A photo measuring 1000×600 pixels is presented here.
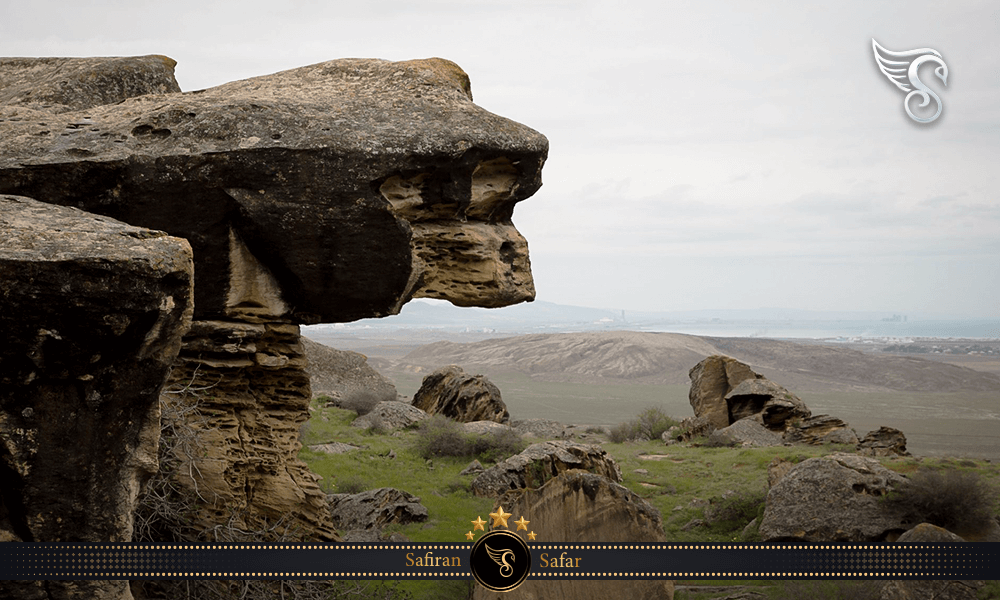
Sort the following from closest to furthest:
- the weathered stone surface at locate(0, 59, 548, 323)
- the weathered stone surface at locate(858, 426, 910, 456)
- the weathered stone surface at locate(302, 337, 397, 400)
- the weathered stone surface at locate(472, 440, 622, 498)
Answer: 1. the weathered stone surface at locate(0, 59, 548, 323)
2. the weathered stone surface at locate(472, 440, 622, 498)
3. the weathered stone surface at locate(858, 426, 910, 456)
4. the weathered stone surface at locate(302, 337, 397, 400)

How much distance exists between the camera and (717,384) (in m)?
24.7

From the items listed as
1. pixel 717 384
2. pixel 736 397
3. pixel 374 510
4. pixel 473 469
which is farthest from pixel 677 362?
pixel 374 510

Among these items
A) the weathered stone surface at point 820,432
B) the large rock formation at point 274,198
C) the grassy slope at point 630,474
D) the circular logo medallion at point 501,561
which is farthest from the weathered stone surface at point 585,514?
the weathered stone surface at point 820,432

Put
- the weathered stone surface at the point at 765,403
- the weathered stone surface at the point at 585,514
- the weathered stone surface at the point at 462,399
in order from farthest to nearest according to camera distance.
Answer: the weathered stone surface at the point at 462,399 → the weathered stone surface at the point at 765,403 → the weathered stone surface at the point at 585,514

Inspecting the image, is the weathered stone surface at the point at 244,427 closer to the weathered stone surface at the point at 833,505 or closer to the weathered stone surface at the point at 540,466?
the weathered stone surface at the point at 540,466

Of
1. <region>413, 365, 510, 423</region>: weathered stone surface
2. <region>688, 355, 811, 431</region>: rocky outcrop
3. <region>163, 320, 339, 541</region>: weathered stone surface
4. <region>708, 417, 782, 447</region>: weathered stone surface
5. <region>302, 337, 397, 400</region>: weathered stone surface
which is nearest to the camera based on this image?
<region>163, 320, 339, 541</region>: weathered stone surface

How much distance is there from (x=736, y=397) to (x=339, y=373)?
20515mm

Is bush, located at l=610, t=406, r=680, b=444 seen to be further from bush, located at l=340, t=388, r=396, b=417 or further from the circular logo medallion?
the circular logo medallion

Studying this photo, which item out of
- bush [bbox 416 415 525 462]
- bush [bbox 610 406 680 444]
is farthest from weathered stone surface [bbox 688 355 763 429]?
bush [bbox 416 415 525 462]

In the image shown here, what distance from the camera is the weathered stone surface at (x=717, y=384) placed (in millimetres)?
23875

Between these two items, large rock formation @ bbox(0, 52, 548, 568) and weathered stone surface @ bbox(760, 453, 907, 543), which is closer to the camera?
large rock formation @ bbox(0, 52, 548, 568)

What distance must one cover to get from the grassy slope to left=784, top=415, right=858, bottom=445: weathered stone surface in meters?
1.04

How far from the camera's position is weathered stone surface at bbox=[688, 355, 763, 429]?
23875 mm

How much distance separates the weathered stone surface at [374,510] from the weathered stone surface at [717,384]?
44.3 feet
